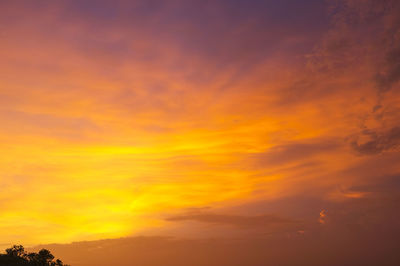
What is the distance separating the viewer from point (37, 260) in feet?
409

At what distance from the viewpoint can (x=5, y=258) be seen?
388 feet

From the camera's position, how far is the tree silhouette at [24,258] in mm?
116787

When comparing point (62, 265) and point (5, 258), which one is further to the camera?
point (62, 265)

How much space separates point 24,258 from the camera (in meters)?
123

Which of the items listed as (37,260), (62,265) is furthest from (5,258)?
(62,265)

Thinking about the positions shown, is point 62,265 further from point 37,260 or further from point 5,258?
point 5,258

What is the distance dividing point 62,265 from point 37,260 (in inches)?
457

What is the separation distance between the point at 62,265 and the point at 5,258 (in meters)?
20.7

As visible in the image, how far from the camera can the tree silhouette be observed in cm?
11679

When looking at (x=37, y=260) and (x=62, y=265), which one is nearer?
(x=37, y=260)

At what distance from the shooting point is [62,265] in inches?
5305
